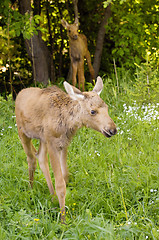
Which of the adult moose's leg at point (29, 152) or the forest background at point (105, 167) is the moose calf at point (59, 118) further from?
the forest background at point (105, 167)

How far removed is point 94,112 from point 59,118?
408mm

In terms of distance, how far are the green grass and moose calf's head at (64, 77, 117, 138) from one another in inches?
24.5

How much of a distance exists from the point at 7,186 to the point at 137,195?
1546 mm

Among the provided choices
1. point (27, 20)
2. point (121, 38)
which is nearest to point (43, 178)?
point (27, 20)

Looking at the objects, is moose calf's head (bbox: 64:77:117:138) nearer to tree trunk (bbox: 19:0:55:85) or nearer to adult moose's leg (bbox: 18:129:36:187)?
adult moose's leg (bbox: 18:129:36:187)

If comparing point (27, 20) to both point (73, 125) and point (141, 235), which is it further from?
point (141, 235)

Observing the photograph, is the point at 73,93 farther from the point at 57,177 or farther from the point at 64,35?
the point at 64,35

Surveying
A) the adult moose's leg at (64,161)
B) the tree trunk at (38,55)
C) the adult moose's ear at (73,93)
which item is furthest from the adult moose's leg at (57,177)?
the tree trunk at (38,55)

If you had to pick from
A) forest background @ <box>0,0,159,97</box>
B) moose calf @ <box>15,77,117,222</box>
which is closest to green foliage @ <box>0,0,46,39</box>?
forest background @ <box>0,0,159,97</box>

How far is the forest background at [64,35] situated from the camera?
7278mm

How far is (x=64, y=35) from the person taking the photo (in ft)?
34.2

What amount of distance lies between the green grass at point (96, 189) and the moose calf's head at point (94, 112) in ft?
2.04

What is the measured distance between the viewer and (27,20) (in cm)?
698

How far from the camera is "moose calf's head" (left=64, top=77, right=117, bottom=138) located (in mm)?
3422
